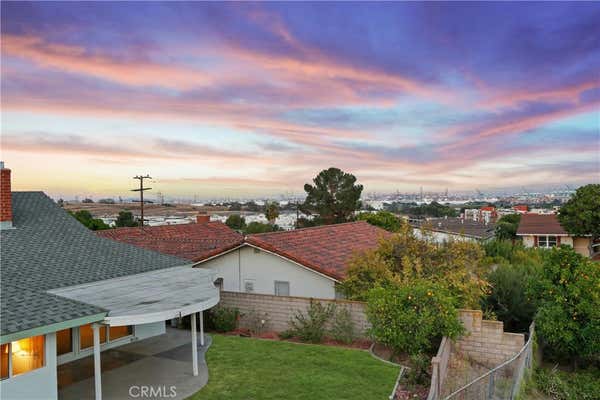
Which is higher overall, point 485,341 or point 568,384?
point 485,341

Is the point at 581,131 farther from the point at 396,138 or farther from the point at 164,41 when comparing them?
the point at 164,41

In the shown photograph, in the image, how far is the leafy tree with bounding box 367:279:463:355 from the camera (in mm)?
12492

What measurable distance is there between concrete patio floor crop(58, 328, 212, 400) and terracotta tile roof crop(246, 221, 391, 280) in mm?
4962

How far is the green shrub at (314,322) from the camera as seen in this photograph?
49.4 ft

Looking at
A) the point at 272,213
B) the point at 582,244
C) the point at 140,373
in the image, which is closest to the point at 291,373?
the point at 140,373

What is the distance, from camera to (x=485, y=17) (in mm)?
21203

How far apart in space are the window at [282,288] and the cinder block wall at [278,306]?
218 centimetres

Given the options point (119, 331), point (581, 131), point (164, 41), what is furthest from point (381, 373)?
point (581, 131)

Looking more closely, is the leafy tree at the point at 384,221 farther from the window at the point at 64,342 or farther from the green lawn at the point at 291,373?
the window at the point at 64,342

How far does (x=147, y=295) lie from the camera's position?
11.5 m

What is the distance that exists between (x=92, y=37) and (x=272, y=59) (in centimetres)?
924

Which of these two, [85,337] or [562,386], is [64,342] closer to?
[85,337]

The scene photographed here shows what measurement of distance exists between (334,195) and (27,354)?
4379 centimetres

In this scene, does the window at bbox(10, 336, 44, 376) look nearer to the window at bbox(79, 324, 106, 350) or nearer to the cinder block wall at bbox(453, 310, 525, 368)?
the window at bbox(79, 324, 106, 350)
